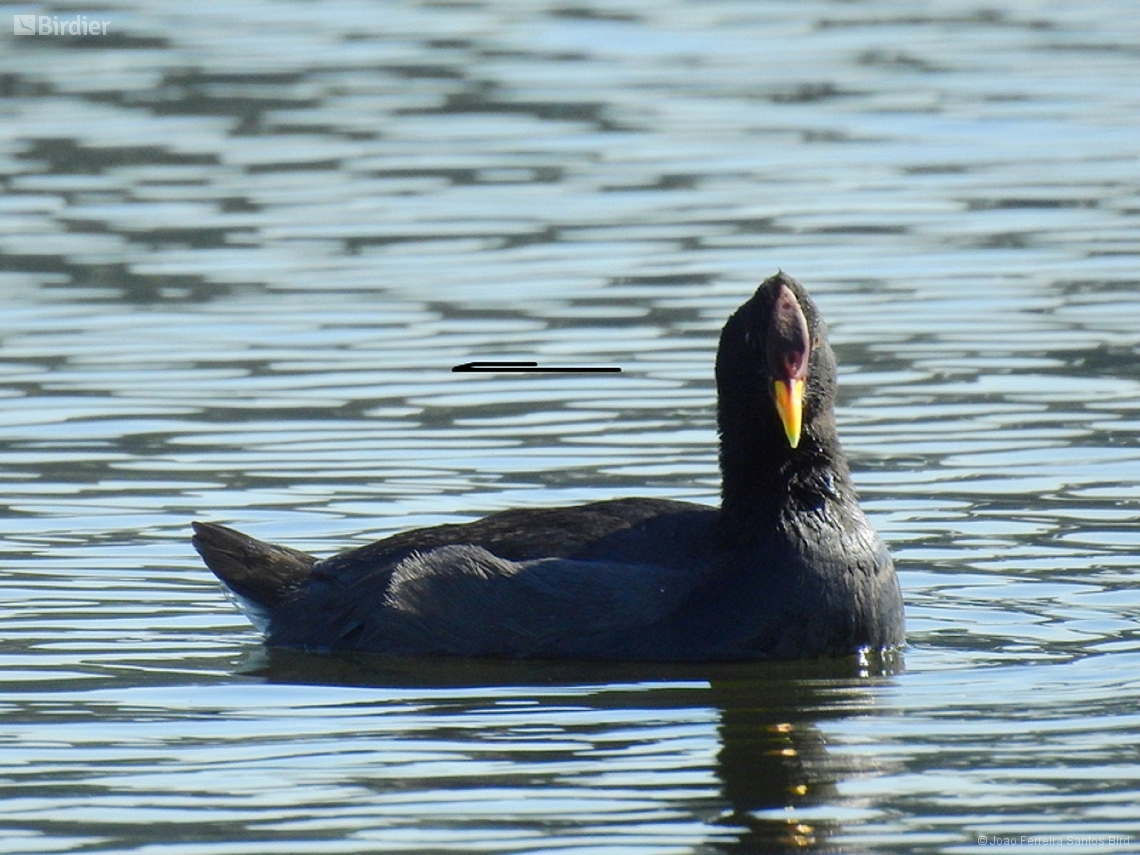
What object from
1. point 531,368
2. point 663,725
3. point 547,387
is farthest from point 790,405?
point 531,368

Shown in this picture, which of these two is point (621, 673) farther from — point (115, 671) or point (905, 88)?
point (905, 88)

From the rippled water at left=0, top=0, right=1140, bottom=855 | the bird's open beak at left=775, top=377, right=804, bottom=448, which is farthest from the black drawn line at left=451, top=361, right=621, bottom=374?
the bird's open beak at left=775, top=377, right=804, bottom=448

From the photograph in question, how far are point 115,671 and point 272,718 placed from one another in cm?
85

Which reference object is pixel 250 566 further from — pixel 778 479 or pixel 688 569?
pixel 778 479

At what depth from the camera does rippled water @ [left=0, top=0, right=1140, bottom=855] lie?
24.3ft

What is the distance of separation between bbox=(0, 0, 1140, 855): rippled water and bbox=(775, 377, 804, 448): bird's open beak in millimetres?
801

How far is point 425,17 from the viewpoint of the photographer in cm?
2525

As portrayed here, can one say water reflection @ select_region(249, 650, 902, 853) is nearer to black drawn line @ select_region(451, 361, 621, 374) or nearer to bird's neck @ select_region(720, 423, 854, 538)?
bird's neck @ select_region(720, 423, 854, 538)

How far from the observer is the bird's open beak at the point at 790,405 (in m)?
8.95

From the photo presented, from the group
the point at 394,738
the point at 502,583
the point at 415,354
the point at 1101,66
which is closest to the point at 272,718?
the point at 394,738

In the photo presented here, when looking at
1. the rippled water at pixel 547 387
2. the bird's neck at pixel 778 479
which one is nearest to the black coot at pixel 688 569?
the bird's neck at pixel 778 479

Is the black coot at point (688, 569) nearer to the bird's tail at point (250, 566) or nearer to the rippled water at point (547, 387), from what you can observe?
the bird's tail at point (250, 566)

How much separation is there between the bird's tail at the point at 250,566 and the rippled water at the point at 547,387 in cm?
19

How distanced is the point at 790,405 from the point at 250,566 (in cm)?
205
